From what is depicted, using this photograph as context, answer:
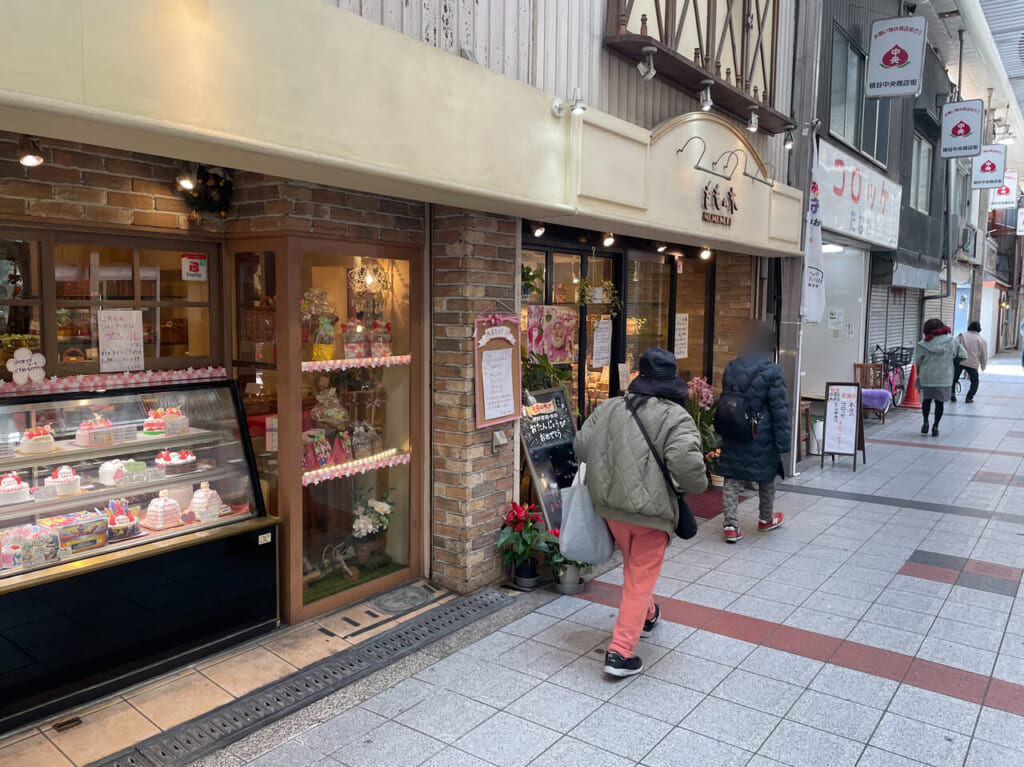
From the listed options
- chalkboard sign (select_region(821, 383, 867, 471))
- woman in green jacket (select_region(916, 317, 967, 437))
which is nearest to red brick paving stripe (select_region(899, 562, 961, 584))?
chalkboard sign (select_region(821, 383, 867, 471))

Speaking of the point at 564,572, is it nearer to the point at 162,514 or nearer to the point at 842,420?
the point at 162,514

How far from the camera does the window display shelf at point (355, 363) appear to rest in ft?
15.6

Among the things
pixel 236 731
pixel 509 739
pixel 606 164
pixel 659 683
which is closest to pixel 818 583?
pixel 659 683

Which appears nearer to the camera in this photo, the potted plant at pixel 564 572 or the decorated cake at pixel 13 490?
the decorated cake at pixel 13 490

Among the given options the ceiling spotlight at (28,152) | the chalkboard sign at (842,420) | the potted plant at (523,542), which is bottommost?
the potted plant at (523,542)

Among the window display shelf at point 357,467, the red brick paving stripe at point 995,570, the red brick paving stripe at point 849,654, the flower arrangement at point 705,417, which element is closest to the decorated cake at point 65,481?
the window display shelf at point 357,467

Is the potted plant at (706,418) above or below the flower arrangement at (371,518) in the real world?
above

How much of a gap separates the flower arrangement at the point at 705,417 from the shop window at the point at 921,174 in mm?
11182

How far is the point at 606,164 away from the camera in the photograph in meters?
5.38

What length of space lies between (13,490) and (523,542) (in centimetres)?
316

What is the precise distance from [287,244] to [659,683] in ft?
11.2

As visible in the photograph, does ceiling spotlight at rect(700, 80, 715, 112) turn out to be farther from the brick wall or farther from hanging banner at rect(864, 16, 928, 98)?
hanging banner at rect(864, 16, 928, 98)

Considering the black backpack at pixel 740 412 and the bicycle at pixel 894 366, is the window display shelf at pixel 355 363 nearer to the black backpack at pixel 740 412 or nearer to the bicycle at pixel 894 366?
the black backpack at pixel 740 412

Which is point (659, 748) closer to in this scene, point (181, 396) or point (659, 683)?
point (659, 683)
